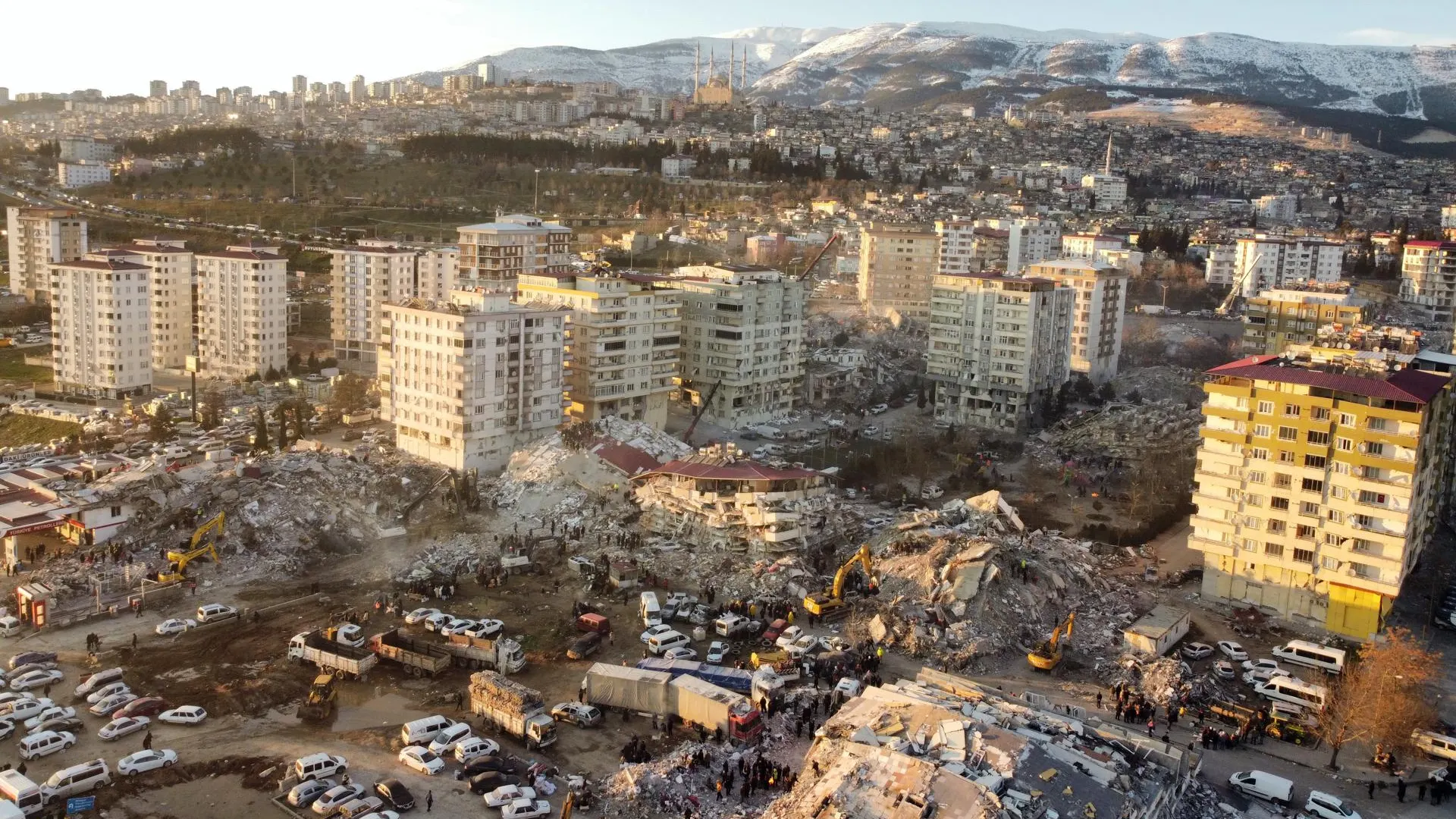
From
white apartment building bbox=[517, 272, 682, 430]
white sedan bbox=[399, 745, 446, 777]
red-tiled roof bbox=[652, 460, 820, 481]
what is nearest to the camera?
white sedan bbox=[399, 745, 446, 777]

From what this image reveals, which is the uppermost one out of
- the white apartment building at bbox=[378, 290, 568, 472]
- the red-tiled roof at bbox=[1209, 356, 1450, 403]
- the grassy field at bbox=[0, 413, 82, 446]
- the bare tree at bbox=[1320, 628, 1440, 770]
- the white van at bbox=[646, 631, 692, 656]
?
the red-tiled roof at bbox=[1209, 356, 1450, 403]

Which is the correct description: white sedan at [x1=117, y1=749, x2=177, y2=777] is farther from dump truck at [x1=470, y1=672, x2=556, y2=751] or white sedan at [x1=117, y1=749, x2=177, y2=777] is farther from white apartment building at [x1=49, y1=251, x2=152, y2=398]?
white apartment building at [x1=49, y1=251, x2=152, y2=398]

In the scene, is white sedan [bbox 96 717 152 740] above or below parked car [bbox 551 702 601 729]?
below

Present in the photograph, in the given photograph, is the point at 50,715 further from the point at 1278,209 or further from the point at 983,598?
the point at 1278,209

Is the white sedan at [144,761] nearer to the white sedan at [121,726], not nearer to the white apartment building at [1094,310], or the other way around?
the white sedan at [121,726]

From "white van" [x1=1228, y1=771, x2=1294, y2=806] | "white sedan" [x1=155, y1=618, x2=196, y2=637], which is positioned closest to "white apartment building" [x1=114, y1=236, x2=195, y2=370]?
"white sedan" [x1=155, y1=618, x2=196, y2=637]

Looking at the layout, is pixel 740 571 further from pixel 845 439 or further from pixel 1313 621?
pixel 845 439
